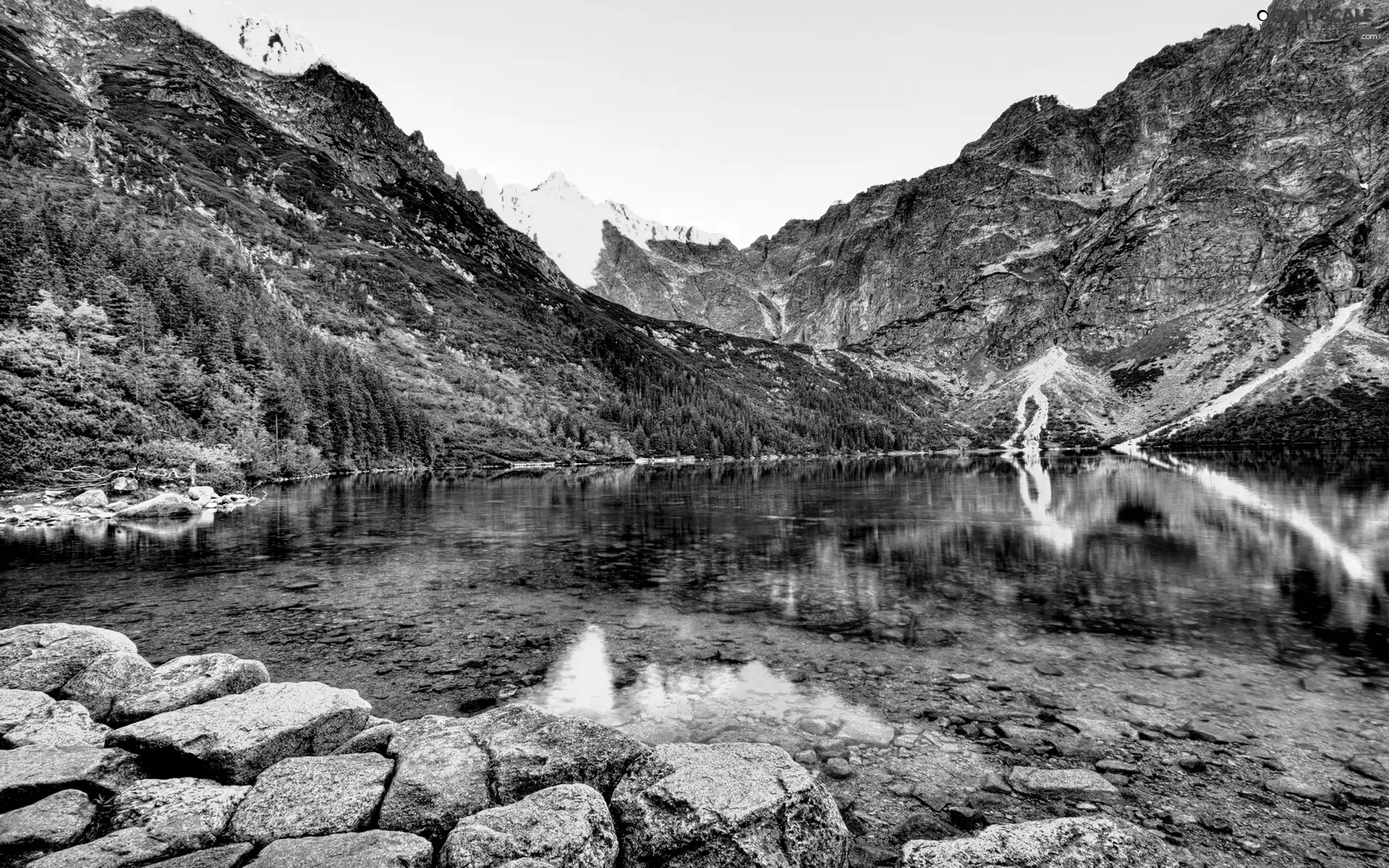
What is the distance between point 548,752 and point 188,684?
686 centimetres

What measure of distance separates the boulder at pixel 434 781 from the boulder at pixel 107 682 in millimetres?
5663

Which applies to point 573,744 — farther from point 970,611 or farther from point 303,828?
point 970,611

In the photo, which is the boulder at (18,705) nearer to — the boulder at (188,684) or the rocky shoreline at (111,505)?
the boulder at (188,684)

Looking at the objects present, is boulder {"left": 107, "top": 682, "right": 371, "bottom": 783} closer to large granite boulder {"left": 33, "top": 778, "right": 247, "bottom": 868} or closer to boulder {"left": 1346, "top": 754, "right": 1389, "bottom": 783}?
large granite boulder {"left": 33, "top": 778, "right": 247, "bottom": 868}

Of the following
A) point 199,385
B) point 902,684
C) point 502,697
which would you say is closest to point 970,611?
point 902,684

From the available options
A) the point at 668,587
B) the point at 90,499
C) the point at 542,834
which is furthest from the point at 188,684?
the point at 90,499

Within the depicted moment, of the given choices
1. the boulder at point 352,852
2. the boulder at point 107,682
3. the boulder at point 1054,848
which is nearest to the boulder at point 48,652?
the boulder at point 107,682

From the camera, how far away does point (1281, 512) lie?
45.7m

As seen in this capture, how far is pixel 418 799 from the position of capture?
6.90m

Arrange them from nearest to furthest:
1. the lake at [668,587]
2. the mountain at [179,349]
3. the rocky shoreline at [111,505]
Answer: the lake at [668,587], the rocky shoreline at [111,505], the mountain at [179,349]

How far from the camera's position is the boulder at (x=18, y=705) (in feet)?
27.8

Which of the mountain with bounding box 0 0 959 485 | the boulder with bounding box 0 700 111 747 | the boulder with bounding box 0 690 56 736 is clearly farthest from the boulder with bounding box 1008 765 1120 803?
the mountain with bounding box 0 0 959 485

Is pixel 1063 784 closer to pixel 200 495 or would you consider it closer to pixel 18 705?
pixel 18 705

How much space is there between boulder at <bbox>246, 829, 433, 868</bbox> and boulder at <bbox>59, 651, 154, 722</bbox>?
695 cm
